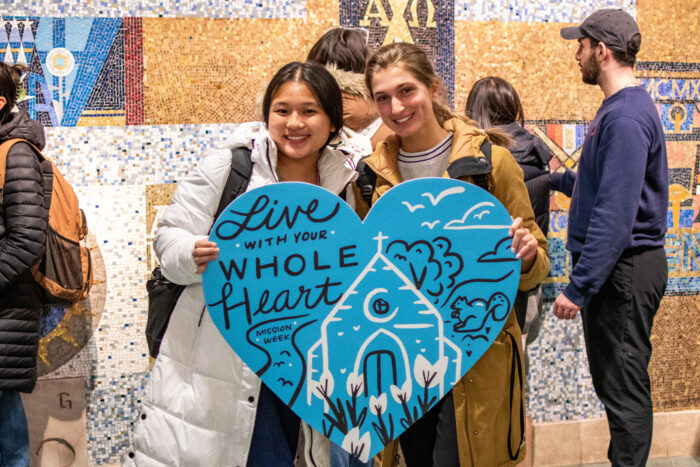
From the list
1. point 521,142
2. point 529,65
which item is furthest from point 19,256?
point 529,65

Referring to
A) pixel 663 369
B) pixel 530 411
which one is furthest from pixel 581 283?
pixel 663 369

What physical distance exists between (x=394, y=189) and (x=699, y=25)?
8.11ft

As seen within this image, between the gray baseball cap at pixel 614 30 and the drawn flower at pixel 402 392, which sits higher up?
the gray baseball cap at pixel 614 30

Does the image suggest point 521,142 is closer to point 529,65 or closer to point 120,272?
point 529,65

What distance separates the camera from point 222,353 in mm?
1617

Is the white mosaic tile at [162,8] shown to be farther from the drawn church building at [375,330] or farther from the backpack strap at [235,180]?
the drawn church building at [375,330]

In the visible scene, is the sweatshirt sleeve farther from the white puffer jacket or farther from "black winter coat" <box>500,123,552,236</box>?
the white puffer jacket

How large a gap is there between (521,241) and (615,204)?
30.4 inches

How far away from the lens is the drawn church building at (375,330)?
154cm

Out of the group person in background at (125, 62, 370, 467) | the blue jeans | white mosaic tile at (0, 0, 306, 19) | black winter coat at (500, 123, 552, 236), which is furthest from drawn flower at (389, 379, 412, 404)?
white mosaic tile at (0, 0, 306, 19)

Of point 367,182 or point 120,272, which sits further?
point 120,272

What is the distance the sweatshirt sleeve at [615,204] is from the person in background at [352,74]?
0.80 meters

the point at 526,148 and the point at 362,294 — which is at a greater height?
the point at 526,148

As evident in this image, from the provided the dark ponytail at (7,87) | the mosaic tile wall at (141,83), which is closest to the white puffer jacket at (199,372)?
the dark ponytail at (7,87)
